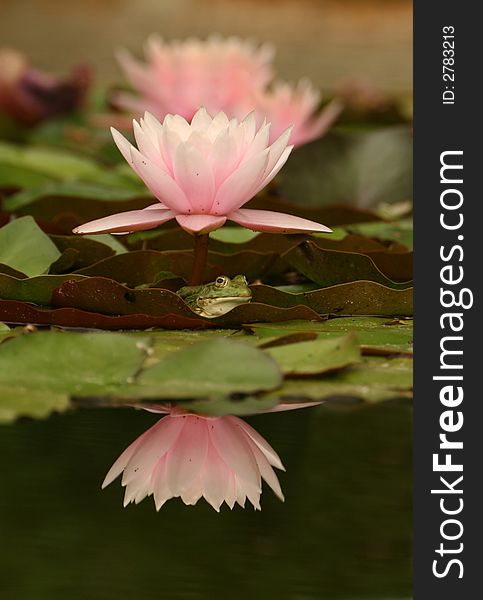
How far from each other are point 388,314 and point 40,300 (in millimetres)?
461

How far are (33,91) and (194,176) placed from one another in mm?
2597

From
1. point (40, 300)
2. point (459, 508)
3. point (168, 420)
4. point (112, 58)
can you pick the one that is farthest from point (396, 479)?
point (112, 58)

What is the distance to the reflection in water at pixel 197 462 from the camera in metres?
1.00

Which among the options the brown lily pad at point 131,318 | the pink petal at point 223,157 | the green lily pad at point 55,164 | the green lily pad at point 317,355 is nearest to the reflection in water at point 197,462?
the green lily pad at point 317,355

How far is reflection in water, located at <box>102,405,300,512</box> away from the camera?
1.00 metres

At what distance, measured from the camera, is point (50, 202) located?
1950 millimetres

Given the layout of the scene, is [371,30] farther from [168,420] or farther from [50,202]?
[168,420]

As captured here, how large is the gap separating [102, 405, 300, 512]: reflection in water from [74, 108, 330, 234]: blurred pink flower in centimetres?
32

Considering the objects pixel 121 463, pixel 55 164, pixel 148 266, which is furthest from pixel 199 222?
pixel 55 164

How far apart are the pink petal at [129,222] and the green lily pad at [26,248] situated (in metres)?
0.13

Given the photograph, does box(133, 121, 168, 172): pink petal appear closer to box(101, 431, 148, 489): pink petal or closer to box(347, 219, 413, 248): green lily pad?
box(101, 431, 148, 489): pink petal

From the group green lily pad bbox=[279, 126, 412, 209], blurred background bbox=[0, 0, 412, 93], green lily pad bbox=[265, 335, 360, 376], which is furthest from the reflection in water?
blurred background bbox=[0, 0, 412, 93]

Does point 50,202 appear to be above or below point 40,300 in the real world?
above

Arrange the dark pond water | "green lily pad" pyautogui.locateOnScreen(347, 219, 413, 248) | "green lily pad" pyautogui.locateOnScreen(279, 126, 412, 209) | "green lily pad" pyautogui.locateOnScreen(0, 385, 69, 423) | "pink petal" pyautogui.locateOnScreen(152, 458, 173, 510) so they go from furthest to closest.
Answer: "green lily pad" pyautogui.locateOnScreen(279, 126, 412, 209)
"green lily pad" pyautogui.locateOnScreen(347, 219, 413, 248)
"green lily pad" pyautogui.locateOnScreen(0, 385, 69, 423)
"pink petal" pyautogui.locateOnScreen(152, 458, 173, 510)
the dark pond water
